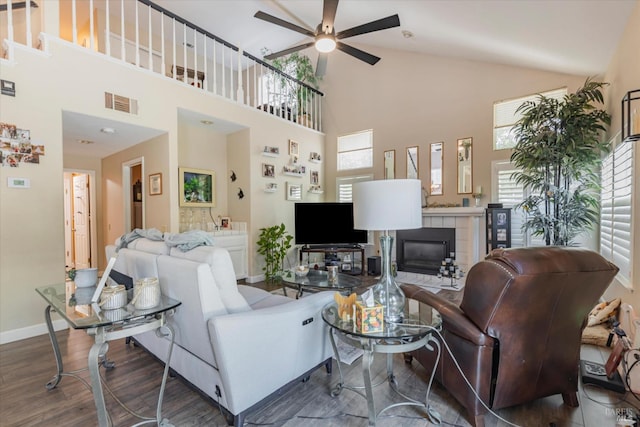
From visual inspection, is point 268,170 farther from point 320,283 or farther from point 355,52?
point 320,283

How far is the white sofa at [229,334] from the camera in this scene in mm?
1612

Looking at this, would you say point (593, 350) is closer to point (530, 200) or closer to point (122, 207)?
point (530, 200)

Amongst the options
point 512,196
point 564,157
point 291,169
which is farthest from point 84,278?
point 512,196

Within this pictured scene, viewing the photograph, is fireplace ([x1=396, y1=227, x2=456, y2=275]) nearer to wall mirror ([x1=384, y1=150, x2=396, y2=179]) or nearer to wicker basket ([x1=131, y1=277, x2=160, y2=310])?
wall mirror ([x1=384, y1=150, x2=396, y2=179])

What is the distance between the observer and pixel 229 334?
61.2 inches

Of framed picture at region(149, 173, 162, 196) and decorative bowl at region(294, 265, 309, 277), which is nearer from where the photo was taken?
decorative bowl at region(294, 265, 309, 277)

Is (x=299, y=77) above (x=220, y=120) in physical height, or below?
above

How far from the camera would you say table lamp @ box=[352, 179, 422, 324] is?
168 cm

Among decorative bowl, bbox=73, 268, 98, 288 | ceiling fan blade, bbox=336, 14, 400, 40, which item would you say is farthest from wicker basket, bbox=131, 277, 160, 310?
ceiling fan blade, bbox=336, 14, 400, 40

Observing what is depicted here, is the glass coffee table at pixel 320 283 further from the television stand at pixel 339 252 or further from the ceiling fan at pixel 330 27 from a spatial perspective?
the ceiling fan at pixel 330 27

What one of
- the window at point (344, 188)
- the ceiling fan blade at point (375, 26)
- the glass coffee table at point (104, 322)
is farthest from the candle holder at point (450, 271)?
the glass coffee table at point (104, 322)

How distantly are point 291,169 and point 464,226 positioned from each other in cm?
337

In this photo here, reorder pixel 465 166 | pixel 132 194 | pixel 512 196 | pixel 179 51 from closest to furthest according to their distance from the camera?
1. pixel 512 196
2. pixel 465 166
3. pixel 132 194
4. pixel 179 51

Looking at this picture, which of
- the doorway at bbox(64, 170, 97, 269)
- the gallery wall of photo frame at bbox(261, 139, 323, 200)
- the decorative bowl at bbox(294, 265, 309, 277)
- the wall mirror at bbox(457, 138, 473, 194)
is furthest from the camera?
the doorway at bbox(64, 170, 97, 269)
